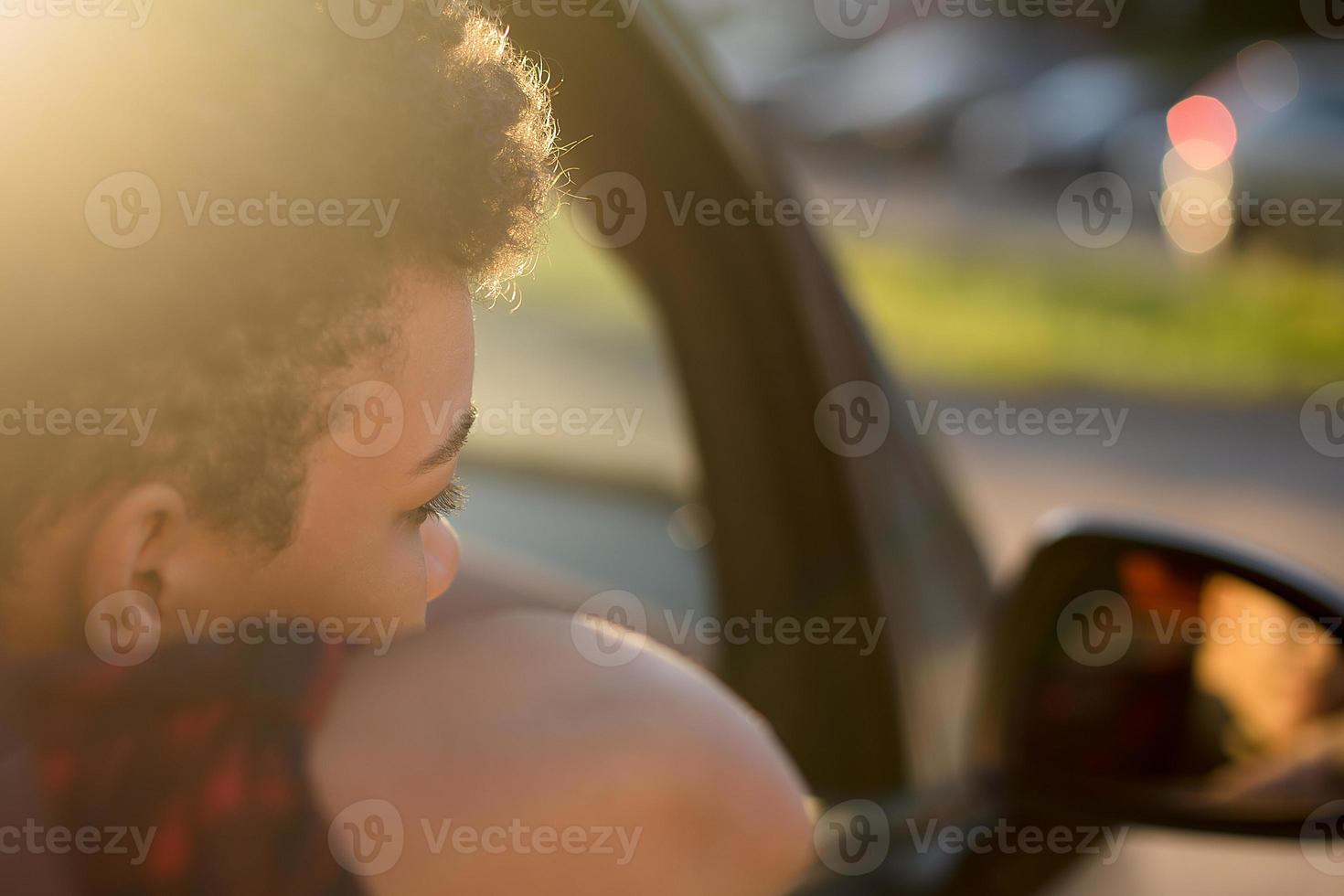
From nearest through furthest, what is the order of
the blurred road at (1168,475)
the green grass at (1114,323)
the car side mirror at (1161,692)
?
the car side mirror at (1161,692), the blurred road at (1168,475), the green grass at (1114,323)

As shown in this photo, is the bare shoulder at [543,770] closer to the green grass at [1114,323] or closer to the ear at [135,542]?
the ear at [135,542]

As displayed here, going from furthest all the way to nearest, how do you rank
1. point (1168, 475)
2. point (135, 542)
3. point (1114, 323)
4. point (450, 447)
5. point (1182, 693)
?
1. point (1114, 323)
2. point (1168, 475)
3. point (1182, 693)
4. point (450, 447)
5. point (135, 542)

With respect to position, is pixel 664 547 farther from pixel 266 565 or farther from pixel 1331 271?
pixel 1331 271

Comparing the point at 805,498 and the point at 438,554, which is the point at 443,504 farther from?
the point at 805,498

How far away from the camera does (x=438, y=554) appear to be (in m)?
0.91

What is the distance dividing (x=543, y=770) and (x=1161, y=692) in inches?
68.8

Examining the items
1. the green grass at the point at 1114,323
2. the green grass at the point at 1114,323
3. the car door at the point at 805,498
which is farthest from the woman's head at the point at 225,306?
the green grass at the point at 1114,323

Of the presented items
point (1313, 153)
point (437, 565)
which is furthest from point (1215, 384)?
point (437, 565)

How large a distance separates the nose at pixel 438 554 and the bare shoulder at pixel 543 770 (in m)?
0.07

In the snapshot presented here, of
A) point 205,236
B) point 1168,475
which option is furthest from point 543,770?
point 1168,475

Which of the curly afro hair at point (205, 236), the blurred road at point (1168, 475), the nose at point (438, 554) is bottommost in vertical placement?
the blurred road at point (1168, 475)

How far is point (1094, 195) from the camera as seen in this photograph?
21.8 metres

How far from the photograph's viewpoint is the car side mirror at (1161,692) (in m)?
2.02

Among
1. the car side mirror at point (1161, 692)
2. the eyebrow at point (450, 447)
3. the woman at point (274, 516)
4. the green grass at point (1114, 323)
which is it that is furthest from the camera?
the green grass at point (1114, 323)
